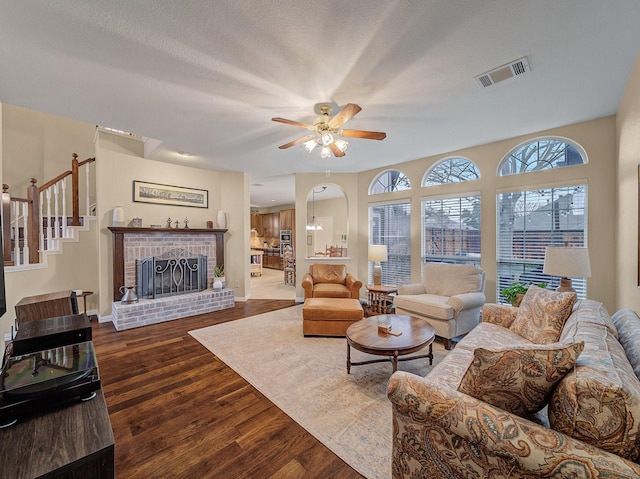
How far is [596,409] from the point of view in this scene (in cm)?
95

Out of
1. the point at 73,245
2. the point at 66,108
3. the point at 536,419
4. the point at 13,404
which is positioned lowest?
the point at 536,419

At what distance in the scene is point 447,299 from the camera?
368 cm

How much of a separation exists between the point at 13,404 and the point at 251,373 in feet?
5.91

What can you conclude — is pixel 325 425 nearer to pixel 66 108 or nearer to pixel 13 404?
pixel 13 404

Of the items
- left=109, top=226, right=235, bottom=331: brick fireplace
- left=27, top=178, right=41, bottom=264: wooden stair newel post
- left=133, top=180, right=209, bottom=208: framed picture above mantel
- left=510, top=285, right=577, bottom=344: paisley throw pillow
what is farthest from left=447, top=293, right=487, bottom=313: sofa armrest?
left=27, top=178, right=41, bottom=264: wooden stair newel post

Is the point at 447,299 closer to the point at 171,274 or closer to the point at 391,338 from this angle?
the point at 391,338

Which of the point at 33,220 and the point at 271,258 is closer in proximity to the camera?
the point at 33,220

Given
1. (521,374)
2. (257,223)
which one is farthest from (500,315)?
(257,223)

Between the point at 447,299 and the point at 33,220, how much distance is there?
593 centimetres

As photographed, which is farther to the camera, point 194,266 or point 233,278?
point 233,278

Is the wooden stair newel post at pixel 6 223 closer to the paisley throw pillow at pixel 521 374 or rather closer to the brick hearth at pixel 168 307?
the brick hearth at pixel 168 307

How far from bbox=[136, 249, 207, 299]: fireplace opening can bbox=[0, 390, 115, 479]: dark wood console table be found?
3720 mm

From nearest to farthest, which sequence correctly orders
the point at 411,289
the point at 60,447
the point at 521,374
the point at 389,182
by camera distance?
the point at 60,447 → the point at 521,374 → the point at 411,289 → the point at 389,182

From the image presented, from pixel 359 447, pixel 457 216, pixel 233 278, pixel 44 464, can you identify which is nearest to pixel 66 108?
pixel 44 464
